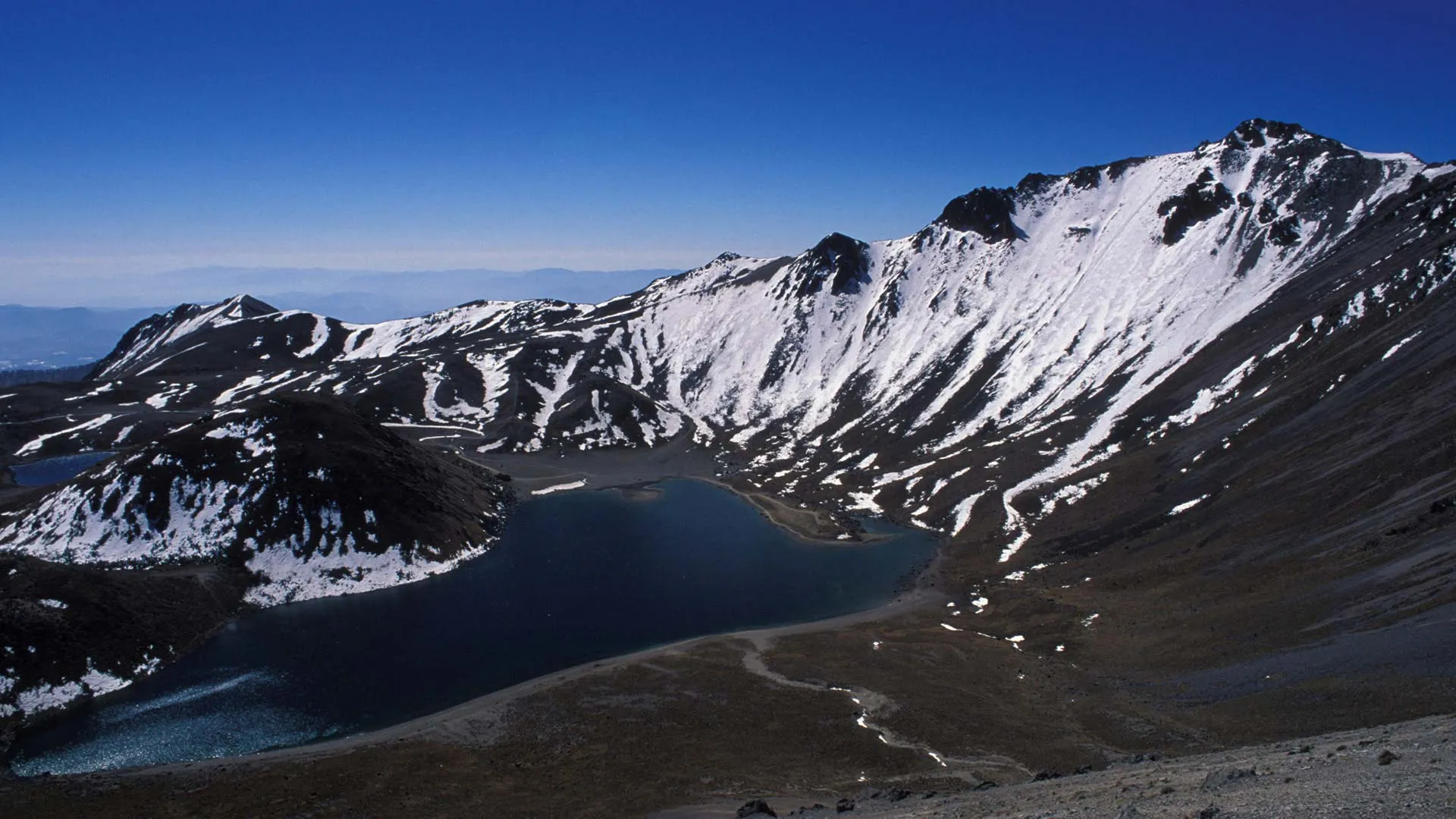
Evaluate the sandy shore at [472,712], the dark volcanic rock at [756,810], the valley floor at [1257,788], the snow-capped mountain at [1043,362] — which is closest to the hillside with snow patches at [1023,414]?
the snow-capped mountain at [1043,362]

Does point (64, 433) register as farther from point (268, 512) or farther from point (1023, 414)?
point (1023, 414)

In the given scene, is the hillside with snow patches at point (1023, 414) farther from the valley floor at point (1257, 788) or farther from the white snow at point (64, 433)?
the valley floor at point (1257, 788)

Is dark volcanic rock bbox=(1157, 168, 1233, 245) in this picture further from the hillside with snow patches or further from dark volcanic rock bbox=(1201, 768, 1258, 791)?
dark volcanic rock bbox=(1201, 768, 1258, 791)

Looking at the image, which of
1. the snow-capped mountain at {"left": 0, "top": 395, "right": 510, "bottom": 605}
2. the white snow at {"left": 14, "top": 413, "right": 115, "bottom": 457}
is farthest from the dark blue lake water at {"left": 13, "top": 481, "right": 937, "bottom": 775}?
the white snow at {"left": 14, "top": 413, "right": 115, "bottom": 457}

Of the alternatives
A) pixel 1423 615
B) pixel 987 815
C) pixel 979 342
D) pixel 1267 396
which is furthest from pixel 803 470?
pixel 987 815

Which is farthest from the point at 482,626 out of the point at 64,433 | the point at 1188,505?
→ the point at 64,433

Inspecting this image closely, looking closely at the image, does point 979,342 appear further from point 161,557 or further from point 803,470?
point 161,557
